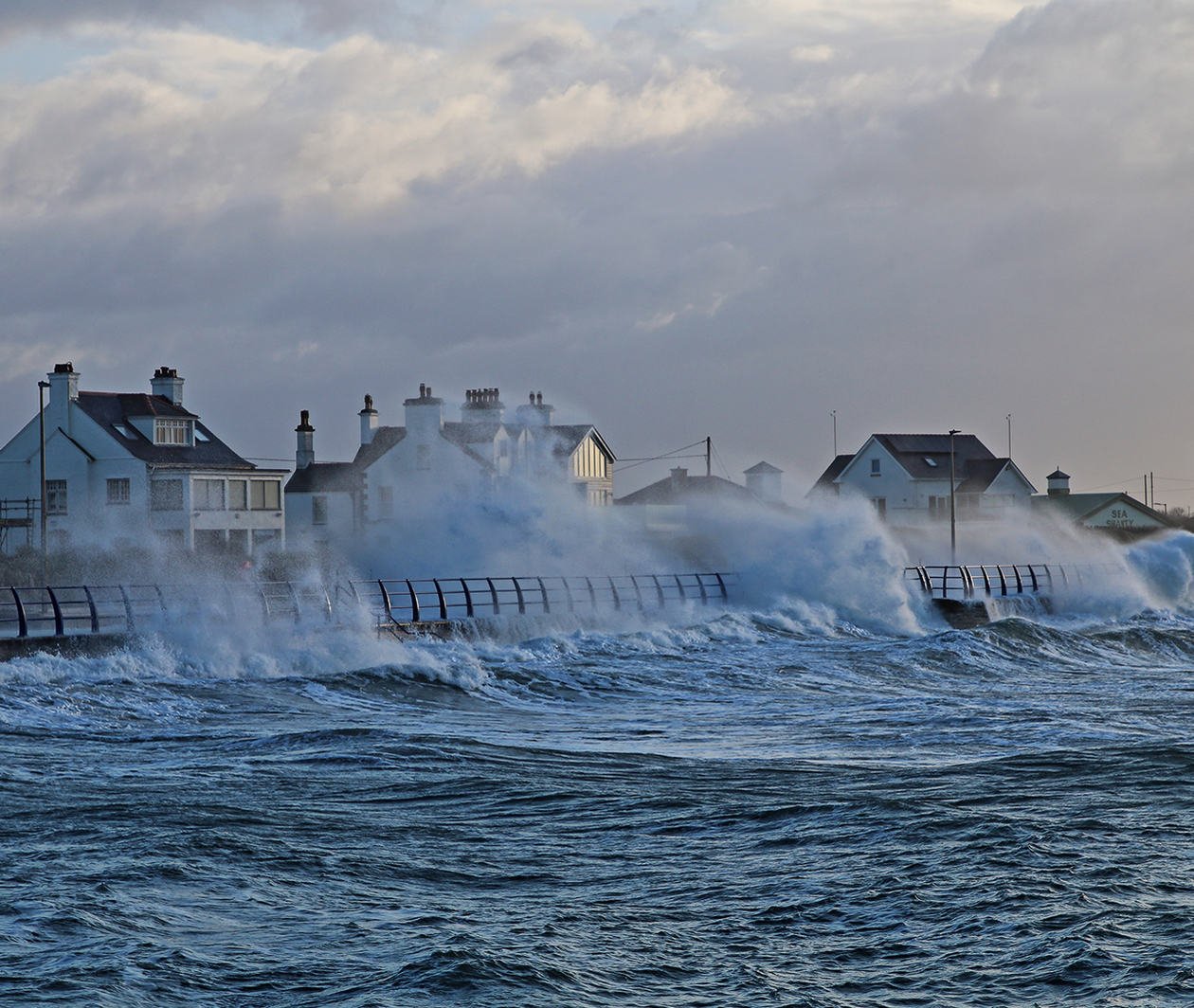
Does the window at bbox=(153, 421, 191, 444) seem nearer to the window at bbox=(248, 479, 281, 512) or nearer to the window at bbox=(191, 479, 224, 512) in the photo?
the window at bbox=(191, 479, 224, 512)

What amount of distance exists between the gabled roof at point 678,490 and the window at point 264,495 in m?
25.2

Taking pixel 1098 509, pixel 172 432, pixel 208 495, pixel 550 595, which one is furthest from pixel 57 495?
pixel 1098 509

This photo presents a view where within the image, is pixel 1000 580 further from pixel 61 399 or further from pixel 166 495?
pixel 61 399

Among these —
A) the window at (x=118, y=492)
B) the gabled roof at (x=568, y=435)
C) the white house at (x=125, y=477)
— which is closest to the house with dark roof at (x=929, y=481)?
the gabled roof at (x=568, y=435)

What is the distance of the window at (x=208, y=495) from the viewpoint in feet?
162

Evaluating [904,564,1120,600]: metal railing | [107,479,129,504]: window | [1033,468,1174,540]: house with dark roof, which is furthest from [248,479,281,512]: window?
[1033,468,1174,540]: house with dark roof

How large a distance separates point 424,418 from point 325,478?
194 inches

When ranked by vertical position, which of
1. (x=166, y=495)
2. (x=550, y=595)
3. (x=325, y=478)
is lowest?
(x=550, y=595)

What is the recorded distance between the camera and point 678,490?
76.8m

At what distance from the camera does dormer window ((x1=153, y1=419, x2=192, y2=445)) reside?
165 ft

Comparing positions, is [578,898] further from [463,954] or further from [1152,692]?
[1152,692]

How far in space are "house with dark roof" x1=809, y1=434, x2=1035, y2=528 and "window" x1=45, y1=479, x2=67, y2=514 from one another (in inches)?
1448

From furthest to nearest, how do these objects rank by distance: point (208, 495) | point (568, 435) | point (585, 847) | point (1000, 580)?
point (568, 435)
point (208, 495)
point (1000, 580)
point (585, 847)

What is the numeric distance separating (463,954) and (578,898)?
4.65 feet
